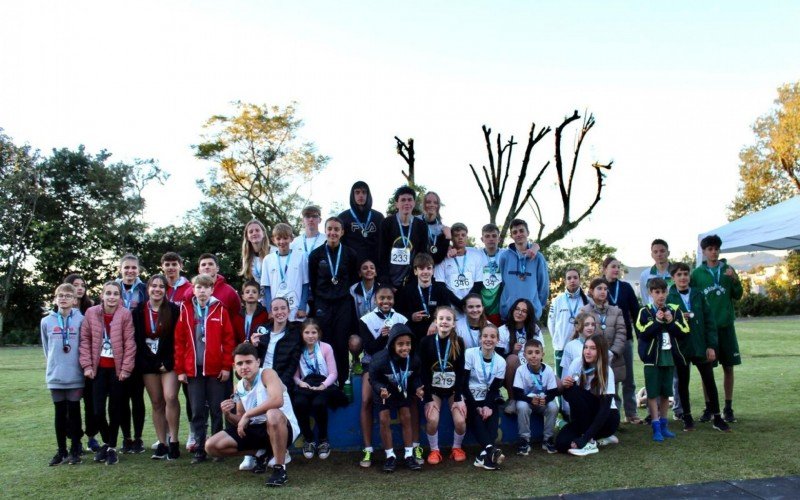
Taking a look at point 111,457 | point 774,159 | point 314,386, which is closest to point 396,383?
point 314,386

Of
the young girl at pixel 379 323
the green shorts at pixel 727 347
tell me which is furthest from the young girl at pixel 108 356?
the green shorts at pixel 727 347

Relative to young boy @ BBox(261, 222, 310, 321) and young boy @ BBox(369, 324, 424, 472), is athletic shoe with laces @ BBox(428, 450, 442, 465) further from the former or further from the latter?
young boy @ BBox(261, 222, 310, 321)

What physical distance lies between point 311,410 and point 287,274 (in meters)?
1.36

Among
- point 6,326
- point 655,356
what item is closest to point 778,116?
point 655,356

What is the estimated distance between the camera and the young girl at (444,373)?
5.39 metres

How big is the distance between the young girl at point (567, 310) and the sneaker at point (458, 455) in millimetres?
1646

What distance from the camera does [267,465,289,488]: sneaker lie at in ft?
15.4

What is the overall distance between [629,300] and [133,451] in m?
5.19

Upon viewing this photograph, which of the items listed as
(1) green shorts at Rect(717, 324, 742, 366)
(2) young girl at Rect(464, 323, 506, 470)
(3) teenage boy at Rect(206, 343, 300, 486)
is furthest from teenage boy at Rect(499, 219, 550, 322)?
(3) teenage boy at Rect(206, 343, 300, 486)

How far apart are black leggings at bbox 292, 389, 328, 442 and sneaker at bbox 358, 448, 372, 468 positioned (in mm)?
492

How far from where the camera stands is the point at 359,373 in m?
5.88

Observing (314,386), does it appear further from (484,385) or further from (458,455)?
(484,385)

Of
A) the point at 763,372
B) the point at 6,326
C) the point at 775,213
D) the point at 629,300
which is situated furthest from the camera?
the point at 6,326

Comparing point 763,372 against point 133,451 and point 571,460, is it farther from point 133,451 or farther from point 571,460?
point 133,451
